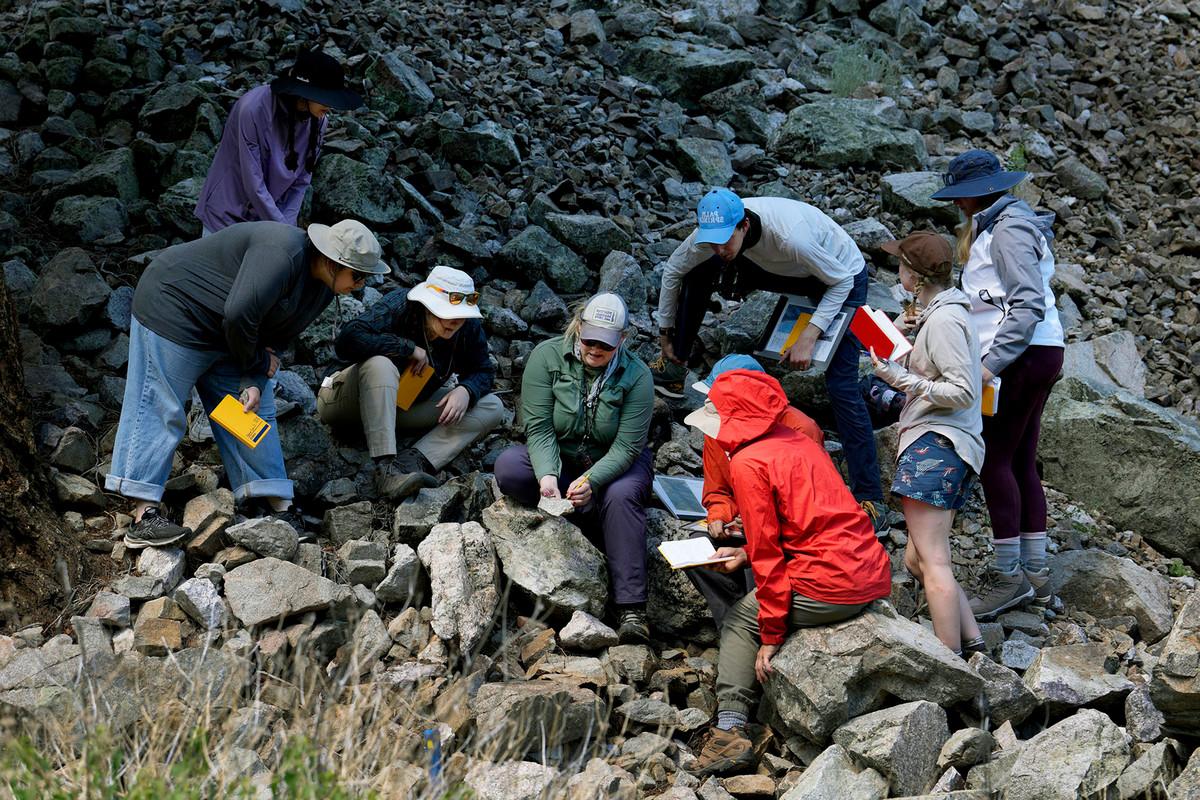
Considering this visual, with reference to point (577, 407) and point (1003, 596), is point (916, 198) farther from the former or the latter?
point (577, 407)

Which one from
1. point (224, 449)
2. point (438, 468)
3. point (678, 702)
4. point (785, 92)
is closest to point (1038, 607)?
point (678, 702)

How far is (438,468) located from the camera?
6.22 meters

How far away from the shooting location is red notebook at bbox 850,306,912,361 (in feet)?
16.2

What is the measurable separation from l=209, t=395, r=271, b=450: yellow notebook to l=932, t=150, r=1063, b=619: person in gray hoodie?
3.46 m

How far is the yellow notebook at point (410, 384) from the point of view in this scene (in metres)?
6.00

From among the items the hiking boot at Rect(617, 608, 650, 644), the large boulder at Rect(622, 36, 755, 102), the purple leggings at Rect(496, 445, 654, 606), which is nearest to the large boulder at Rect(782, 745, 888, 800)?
the hiking boot at Rect(617, 608, 650, 644)

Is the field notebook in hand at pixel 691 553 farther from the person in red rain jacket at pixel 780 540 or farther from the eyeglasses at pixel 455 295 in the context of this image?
the eyeglasses at pixel 455 295

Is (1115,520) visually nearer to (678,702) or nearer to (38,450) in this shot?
(678,702)

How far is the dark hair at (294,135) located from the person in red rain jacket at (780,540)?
2.86 m

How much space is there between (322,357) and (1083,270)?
21.2ft

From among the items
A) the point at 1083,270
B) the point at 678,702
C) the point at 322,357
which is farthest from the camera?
the point at 1083,270

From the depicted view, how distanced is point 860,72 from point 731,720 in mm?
8642

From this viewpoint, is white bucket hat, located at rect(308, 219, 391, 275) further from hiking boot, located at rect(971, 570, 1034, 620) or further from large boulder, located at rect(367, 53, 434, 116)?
large boulder, located at rect(367, 53, 434, 116)

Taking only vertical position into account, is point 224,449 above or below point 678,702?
above
